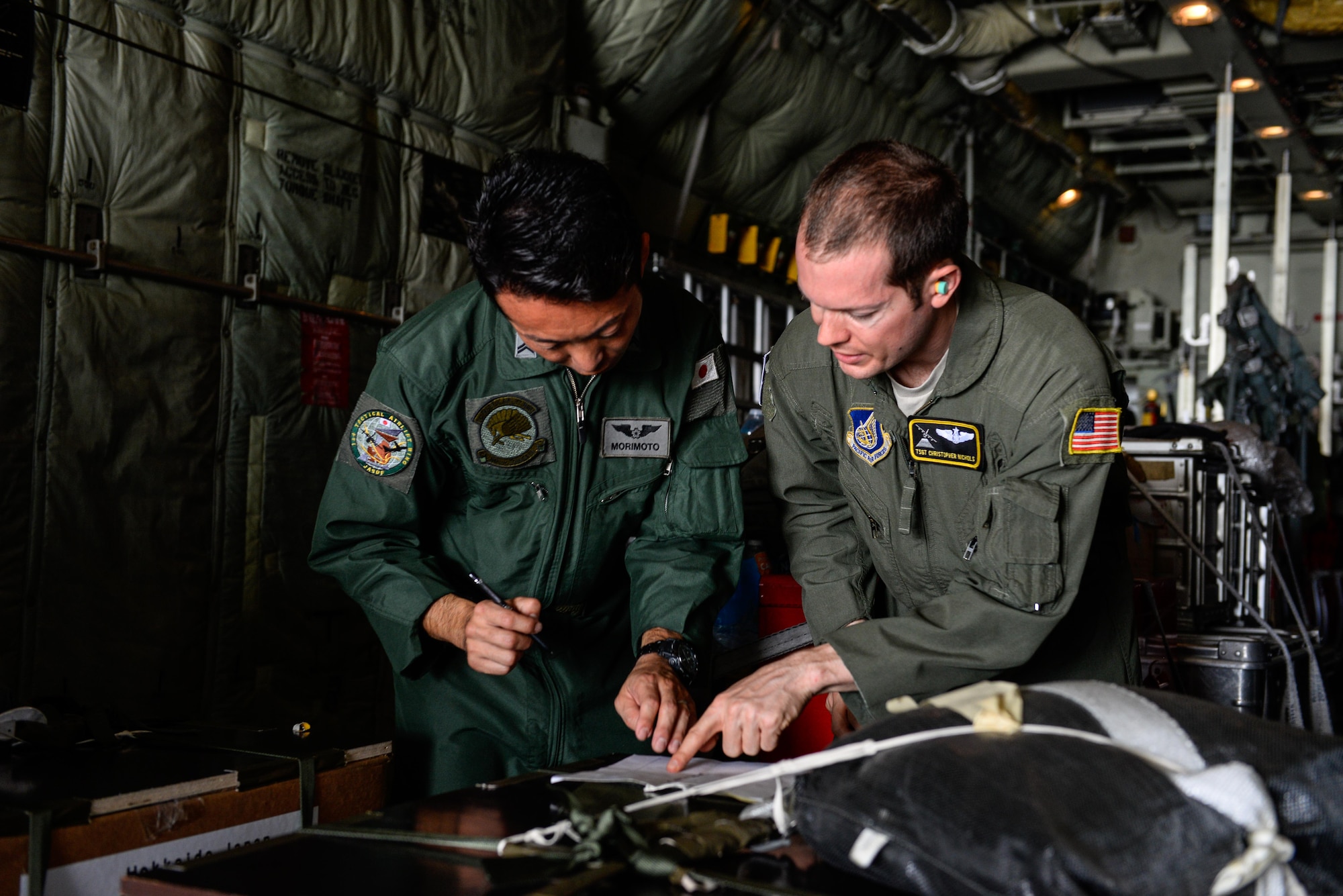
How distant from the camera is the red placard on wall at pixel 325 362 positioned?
371 cm

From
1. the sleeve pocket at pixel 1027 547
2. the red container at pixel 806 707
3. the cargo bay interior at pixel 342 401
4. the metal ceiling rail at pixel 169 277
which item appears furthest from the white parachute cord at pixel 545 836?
the metal ceiling rail at pixel 169 277

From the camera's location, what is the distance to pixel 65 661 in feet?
9.65

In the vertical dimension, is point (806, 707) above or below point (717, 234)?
below

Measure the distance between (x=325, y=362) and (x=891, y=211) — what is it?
2593mm

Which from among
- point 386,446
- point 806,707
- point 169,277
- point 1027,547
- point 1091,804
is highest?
point 169,277

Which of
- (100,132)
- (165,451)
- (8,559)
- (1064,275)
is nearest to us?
(8,559)

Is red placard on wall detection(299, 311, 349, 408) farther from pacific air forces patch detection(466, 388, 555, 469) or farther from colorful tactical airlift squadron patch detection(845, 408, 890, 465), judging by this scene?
colorful tactical airlift squadron patch detection(845, 408, 890, 465)

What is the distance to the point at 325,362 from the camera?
3.78 meters

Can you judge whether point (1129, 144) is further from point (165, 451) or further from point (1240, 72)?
point (165, 451)

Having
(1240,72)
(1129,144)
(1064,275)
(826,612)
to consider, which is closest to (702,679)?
(826,612)

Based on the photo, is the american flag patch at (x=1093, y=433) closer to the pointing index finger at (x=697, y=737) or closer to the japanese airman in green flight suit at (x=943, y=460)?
the japanese airman in green flight suit at (x=943, y=460)

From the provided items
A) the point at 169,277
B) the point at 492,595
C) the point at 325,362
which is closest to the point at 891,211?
the point at 492,595

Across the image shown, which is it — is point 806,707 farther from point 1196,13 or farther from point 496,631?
point 1196,13

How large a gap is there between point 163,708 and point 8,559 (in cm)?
64
